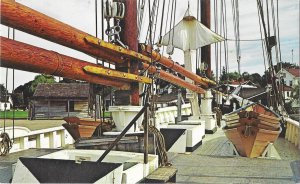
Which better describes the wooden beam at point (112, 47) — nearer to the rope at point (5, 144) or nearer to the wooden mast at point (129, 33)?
the wooden mast at point (129, 33)

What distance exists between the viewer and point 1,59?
266cm

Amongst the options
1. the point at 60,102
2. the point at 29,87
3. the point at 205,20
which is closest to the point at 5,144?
the point at 205,20

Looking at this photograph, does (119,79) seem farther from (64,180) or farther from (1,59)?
(1,59)

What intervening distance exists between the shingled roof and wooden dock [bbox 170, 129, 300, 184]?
32687 millimetres

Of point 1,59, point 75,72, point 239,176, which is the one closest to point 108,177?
point 75,72

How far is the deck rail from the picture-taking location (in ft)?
34.0

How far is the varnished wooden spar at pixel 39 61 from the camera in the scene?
271 centimetres

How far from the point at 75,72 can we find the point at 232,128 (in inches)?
215

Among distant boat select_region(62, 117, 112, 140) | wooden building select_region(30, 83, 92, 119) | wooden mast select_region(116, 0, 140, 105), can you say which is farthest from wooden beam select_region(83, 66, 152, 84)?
wooden building select_region(30, 83, 92, 119)

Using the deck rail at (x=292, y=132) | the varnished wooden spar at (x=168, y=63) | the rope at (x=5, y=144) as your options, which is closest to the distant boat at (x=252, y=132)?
the varnished wooden spar at (x=168, y=63)

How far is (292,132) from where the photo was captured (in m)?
11.2

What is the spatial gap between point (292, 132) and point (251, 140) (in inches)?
167

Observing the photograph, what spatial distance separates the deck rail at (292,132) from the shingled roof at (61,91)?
29.9 m

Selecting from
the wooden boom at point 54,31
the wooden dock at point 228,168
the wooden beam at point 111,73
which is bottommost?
the wooden dock at point 228,168
